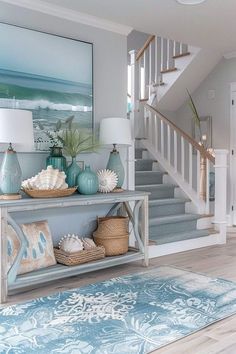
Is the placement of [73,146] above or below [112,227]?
above

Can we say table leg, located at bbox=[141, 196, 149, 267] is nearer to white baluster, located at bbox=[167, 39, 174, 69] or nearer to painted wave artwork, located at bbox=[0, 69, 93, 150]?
painted wave artwork, located at bbox=[0, 69, 93, 150]

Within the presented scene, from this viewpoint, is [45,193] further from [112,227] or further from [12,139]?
[112,227]

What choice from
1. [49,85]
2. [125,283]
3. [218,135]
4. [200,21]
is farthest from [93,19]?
[218,135]

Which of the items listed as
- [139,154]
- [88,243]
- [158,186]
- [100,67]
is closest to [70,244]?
[88,243]

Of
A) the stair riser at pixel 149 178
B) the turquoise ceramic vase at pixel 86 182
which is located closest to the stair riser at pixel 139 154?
the stair riser at pixel 149 178

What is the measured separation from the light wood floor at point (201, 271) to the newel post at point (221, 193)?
22 cm

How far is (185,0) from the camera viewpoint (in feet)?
11.3

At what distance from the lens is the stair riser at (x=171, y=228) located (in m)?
4.49

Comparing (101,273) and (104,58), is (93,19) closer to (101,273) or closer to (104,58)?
(104,58)

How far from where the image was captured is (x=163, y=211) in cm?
498

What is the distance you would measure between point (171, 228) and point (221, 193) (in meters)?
0.81

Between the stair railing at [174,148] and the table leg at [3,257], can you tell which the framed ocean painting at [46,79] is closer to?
the stair railing at [174,148]

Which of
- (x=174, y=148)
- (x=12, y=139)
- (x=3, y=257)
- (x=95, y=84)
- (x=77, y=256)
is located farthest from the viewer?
(x=174, y=148)

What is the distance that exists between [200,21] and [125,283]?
2.77 metres
